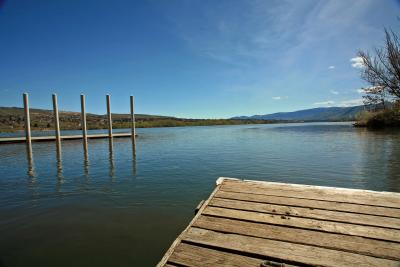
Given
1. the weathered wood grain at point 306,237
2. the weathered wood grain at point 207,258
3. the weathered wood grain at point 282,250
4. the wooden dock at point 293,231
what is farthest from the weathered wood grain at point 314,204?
the weathered wood grain at point 207,258

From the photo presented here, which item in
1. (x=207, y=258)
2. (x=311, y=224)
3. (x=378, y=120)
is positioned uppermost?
(x=378, y=120)

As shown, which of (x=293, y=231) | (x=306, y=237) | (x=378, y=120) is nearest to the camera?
(x=306, y=237)

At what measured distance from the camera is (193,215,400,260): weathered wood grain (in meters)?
3.16

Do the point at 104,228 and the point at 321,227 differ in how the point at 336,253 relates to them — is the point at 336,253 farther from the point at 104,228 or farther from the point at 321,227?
the point at 104,228

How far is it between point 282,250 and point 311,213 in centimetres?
135

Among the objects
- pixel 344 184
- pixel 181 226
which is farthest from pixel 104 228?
pixel 344 184

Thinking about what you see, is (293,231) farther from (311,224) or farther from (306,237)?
(311,224)

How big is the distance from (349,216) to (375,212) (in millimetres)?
527

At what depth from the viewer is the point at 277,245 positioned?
338cm

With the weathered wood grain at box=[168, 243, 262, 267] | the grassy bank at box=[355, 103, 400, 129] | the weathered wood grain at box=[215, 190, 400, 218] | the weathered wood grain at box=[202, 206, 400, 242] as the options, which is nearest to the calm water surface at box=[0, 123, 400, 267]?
the weathered wood grain at box=[168, 243, 262, 267]

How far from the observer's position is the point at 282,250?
3.26 metres

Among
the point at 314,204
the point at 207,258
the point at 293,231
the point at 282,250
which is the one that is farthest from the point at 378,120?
the point at 207,258

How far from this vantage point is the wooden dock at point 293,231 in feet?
10.2

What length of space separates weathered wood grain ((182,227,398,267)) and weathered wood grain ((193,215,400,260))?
0.11 metres
